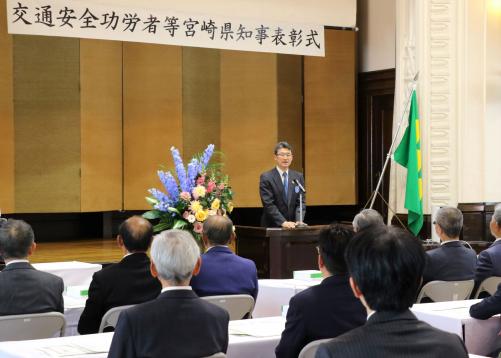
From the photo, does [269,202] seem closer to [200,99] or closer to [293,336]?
[200,99]

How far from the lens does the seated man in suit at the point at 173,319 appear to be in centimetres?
259

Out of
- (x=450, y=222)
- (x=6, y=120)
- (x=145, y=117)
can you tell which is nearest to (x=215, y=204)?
(x=450, y=222)

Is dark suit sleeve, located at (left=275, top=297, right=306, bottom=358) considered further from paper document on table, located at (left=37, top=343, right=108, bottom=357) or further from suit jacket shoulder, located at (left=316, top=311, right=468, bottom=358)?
suit jacket shoulder, located at (left=316, top=311, right=468, bottom=358)

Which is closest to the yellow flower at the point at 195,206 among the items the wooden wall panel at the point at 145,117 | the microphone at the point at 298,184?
the microphone at the point at 298,184

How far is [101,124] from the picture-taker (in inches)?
405

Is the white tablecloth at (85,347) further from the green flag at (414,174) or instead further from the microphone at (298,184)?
the green flag at (414,174)

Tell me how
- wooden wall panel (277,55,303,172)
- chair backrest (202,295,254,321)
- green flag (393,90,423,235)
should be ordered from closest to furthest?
chair backrest (202,295,254,321), green flag (393,90,423,235), wooden wall panel (277,55,303,172)

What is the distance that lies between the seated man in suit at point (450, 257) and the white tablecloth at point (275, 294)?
2.20 feet

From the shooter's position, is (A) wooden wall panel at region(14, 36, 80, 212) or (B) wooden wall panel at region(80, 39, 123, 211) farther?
(B) wooden wall panel at region(80, 39, 123, 211)

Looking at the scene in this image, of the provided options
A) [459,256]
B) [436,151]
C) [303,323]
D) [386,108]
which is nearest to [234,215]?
[386,108]

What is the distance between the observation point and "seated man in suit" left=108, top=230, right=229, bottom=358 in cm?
259

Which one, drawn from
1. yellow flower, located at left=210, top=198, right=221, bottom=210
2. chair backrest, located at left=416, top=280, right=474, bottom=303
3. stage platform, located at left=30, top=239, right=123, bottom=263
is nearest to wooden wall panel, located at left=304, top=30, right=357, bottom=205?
stage platform, located at left=30, top=239, right=123, bottom=263

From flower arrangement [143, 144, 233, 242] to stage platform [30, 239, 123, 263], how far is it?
2.92 meters

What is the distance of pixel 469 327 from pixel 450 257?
136 centimetres
